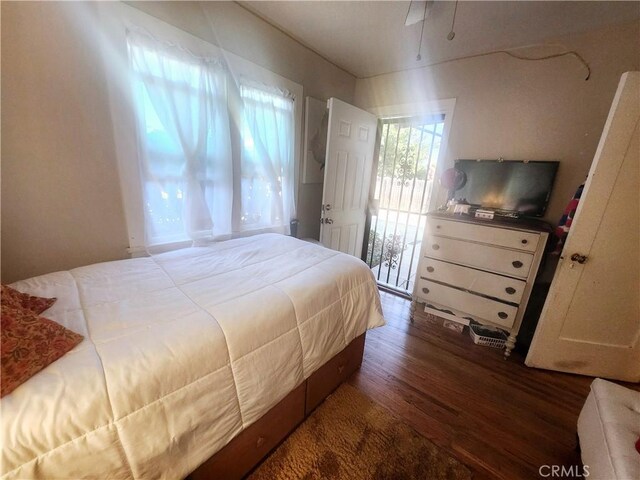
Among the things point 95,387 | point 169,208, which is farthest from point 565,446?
point 169,208

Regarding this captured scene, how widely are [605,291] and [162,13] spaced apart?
333 cm

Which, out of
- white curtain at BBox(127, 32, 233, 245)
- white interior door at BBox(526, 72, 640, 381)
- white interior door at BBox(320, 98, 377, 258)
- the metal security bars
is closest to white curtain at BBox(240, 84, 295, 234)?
white curtain at BBox(127, 32, 233, 245)

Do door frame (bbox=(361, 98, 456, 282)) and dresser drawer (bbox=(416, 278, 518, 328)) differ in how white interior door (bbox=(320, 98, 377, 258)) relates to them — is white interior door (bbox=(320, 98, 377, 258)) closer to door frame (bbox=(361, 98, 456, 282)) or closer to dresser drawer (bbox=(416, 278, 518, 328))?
door frame (bbox=(361, 98, 456, 282))

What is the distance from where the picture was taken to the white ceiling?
1.61m

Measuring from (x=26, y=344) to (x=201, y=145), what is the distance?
1.40 m

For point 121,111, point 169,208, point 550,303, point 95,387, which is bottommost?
point 550,303

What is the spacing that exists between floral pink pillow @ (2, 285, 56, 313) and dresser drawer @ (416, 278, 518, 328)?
2.42m

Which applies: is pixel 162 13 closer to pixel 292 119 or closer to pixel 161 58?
pixel 161 58

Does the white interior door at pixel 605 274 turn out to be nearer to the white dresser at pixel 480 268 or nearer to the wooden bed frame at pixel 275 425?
the white dresser at pixel 480 268

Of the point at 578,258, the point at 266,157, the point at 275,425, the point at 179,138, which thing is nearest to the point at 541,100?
the point at 578,258

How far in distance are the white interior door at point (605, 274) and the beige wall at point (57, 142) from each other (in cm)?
270

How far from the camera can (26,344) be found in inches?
26.5

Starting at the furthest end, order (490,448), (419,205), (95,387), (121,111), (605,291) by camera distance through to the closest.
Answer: (419,205), (605,291), (121,111), (490,448), (95,387)

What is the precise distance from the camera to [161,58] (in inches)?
59.2
